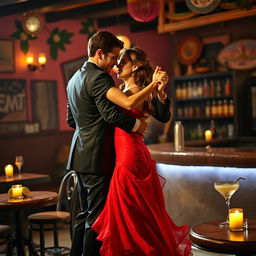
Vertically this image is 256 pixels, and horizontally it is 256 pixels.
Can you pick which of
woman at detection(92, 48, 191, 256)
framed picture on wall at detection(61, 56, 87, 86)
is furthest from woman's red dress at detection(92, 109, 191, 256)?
framed picture on wall at detection(61, 56, 87, 86)

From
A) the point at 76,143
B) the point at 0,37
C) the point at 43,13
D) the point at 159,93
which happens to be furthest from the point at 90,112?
the point at 43,13

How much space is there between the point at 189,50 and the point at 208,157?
5.64 meters

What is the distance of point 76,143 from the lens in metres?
3.30

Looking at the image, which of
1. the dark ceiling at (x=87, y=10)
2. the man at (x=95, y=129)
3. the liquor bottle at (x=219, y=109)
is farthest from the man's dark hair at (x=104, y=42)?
the liquor bottle at (x=219, y=109)

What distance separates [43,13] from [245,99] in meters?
3.63

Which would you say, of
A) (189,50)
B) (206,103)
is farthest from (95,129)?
(189,50)

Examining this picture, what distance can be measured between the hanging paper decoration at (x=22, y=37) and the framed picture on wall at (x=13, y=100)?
52cm

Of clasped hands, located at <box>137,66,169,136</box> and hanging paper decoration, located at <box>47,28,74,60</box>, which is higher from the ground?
hanging paper decoration, located at <box>47,28,74,60</box>

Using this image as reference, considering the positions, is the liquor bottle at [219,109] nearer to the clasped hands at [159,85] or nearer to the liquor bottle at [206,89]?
the liquor bottle at [206,89]

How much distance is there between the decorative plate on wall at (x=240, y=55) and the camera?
29.5ft

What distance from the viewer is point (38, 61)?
348 inches

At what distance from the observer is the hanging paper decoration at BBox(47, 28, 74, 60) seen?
912 cm

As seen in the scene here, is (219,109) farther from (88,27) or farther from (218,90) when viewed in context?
(88,27)

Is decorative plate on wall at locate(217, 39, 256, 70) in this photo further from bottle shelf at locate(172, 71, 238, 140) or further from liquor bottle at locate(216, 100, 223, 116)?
liquor bottle at locate(216, 100, 223, 116)
